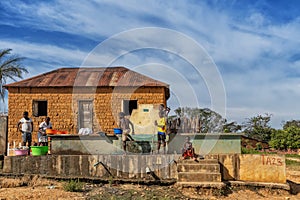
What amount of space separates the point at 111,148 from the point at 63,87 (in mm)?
7792

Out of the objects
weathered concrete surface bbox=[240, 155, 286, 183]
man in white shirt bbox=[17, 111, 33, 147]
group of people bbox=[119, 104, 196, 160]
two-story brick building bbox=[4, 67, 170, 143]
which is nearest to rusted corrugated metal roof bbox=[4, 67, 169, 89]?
two-story brick building bbox=[4, 67, 170, 143]

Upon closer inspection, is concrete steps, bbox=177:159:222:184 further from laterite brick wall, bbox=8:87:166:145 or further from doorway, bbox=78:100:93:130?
doorway, bbox=78:100:93:130

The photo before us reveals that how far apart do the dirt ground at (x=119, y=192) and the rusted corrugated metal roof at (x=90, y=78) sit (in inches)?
330

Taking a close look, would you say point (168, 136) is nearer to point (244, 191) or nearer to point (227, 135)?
point (227, 135)

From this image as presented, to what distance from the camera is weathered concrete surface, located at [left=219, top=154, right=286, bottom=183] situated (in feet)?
32.7

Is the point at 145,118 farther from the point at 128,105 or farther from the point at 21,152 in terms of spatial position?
the point at 21,152

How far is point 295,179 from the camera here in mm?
13453

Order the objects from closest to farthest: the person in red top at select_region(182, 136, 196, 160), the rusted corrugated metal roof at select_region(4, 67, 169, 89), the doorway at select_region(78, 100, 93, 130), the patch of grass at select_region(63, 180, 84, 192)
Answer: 1. the patch of grass at select_region(63, 180, 84, 192)
2. the person in red top at select_region(182, 136, 196, 160)
3. the rusted corrugated metal roof at select_region(4, 67, 169, 89)
4. the doorway at select_region(78, 100, 93, 130)

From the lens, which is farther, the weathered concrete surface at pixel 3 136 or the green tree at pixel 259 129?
the green tree at pixel 259 129

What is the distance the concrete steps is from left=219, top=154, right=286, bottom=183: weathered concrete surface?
51cm

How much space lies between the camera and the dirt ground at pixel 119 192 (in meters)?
8.75

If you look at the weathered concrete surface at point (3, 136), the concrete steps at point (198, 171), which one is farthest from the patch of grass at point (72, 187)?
the weathered concrete surface at point (3, 136)

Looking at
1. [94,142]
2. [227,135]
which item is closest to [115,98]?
[94,142]

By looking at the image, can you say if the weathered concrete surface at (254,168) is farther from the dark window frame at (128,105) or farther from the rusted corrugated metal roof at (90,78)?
the dark window frame at (128,105)
